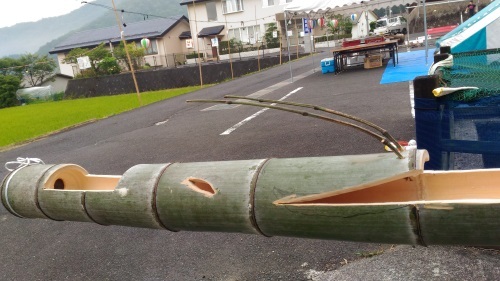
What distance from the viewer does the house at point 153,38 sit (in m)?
50.7

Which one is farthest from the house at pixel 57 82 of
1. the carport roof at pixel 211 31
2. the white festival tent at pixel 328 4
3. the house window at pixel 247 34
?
the white festival tent at pixel 328 4

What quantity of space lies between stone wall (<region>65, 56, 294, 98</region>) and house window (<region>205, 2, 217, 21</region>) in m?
20.6

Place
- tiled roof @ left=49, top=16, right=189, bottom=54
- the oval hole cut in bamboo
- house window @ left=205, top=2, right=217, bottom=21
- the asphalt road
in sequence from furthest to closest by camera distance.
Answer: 1. tiled roof @ left=49, top=16, right=189, bottom=54
2. house window @ left=205, top=2, right=217, bottom=21
3. the asphalt road
4. the oval hole cut in bamboo

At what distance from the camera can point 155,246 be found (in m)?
4.11

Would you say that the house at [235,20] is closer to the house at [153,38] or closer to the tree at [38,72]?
the house at [153,38]

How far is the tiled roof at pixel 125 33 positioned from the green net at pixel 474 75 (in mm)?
49229

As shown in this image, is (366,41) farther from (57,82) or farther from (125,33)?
(125,33)

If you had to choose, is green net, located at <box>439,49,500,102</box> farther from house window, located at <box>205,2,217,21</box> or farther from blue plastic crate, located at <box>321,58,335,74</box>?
house window, located at <box>205,2,217,21</box>

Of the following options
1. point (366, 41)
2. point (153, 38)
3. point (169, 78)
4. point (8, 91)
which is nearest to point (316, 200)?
point (366, 41)

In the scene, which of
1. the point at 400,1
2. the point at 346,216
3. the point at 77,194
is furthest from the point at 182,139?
the point at 400,1

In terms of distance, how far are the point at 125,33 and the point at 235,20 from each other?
16.1 metres

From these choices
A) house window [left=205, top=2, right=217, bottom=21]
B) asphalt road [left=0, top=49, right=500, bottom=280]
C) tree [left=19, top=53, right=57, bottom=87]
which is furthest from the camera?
house window [left=205, top=2, right=217, bottom=21]

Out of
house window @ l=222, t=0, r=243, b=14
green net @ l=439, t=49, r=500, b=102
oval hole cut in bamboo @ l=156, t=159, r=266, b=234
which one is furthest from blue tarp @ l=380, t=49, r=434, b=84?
house window @ l=222, t=0, r=243, b=14

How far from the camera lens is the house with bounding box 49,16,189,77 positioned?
50.7m
